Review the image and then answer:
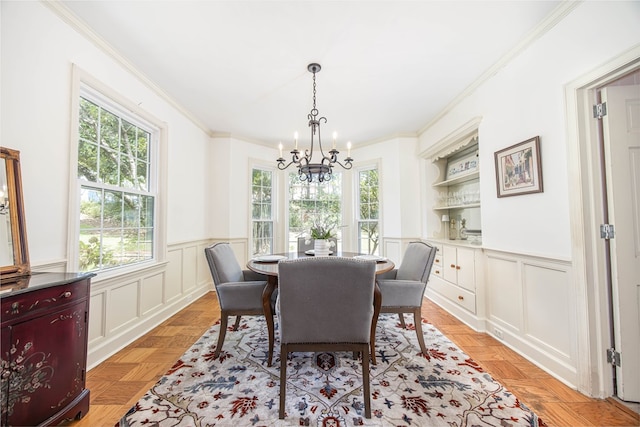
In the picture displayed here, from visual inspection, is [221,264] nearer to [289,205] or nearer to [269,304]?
[269,304]

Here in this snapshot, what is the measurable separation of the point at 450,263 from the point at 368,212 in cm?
183

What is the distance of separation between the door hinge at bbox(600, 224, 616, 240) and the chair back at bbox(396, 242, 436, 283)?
1045mm

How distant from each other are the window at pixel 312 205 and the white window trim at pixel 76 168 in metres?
2.36

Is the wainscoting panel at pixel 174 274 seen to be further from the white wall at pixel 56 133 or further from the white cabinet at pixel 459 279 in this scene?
the white cabinet at pixel 459 279

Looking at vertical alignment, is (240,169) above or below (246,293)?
above

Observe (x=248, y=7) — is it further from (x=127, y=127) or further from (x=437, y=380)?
(x=437, y=380)

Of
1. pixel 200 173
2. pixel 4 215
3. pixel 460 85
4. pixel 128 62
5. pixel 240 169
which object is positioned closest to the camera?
pixel 4 215

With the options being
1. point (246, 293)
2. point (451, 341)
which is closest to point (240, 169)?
point (246, 293)

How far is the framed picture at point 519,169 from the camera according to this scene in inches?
80.6

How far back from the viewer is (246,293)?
2.15 metres

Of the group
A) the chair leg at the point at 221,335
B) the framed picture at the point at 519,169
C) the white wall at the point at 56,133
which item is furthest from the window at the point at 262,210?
the framed picture at the point at 519,169

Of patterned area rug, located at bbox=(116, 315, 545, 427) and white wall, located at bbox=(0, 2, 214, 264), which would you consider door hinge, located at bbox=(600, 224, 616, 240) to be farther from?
white wall, located at bbox=(0, 2, 214, 264)

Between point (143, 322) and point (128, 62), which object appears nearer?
point (128, 62)

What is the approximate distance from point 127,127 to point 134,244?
1.23 metres
